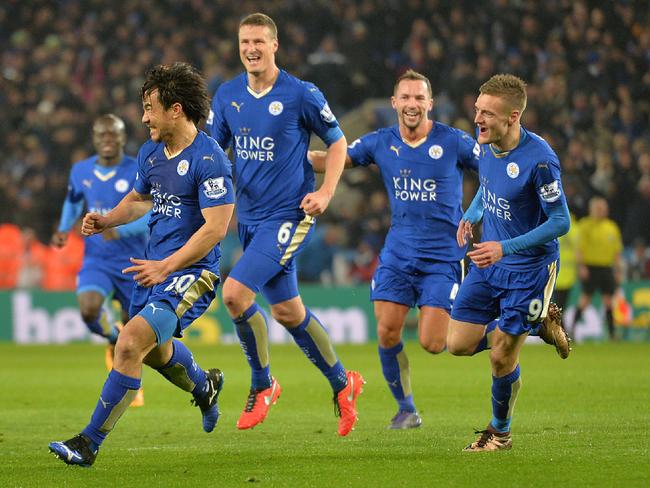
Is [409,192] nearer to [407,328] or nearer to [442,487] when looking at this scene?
[442,487]

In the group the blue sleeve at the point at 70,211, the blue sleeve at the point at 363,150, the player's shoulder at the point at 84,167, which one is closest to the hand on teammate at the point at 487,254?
the blue sleeve at the point at 363,150

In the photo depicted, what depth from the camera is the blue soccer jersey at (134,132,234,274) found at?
6.75 m

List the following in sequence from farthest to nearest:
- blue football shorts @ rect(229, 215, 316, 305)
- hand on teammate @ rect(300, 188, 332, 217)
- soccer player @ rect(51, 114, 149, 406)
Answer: soccer player @ rect(51, 114, 149, 406), blue football shorts @ rect(229, 215, 316, 305), hand on teammate @ rect(300, 188, 332, 217)

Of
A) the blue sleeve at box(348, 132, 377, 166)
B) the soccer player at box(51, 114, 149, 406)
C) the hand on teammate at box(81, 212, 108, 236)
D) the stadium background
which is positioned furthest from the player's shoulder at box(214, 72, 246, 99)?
the stadium background

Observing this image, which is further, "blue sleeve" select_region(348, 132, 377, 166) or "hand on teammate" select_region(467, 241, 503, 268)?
"blue sleeve" select_region(348, 132, 377, 166)

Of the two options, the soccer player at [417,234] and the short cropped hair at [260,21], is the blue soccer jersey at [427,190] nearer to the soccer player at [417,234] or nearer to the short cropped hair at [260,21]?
the soccer player at [417,234]

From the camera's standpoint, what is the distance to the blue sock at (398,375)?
8.84 m

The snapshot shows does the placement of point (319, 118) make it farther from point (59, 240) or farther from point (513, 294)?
point (59, 240)

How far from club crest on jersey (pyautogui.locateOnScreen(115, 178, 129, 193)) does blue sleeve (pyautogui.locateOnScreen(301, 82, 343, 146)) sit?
352cm

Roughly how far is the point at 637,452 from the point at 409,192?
2.78m

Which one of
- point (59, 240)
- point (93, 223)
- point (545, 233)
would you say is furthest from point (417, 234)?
point (59, 240)

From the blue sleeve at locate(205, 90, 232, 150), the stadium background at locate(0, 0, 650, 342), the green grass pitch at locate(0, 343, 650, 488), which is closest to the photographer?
the green grass pitch at locate(0, 343, 650, 488)

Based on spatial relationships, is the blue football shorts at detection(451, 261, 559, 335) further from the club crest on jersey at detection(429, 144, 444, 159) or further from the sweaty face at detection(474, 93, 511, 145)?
the club crest on jersey at detection(429, 144, 444, 159)

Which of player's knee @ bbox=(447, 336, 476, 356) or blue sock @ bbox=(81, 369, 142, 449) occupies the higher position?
player's knee @ bbox=(447, 336, 476, 356)
